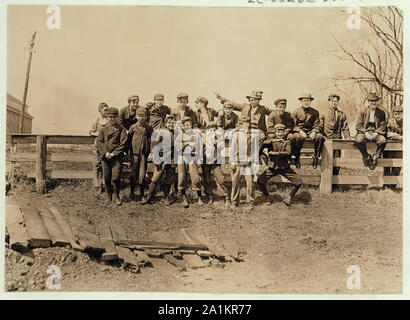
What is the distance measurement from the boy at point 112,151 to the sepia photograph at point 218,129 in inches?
1.2

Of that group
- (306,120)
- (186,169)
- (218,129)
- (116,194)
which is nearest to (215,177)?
(186,169)

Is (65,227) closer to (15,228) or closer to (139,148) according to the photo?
(15,228)

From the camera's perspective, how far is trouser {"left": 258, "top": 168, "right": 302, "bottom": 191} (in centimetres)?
838

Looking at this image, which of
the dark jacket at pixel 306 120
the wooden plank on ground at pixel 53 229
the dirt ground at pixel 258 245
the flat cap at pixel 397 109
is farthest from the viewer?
the dark jacket at pixel 306 120

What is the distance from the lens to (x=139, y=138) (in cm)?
840

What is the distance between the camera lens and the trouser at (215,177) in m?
8.43

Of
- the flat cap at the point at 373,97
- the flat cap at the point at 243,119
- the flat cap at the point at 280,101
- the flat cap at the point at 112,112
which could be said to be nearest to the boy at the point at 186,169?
the flat cap at the point at 243,119

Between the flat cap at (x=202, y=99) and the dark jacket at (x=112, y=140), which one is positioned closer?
the dark jacket at (x=112, y=140)

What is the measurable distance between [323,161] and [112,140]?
380 cm

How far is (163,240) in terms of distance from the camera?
795 centimetres

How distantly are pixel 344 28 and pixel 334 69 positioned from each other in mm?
732

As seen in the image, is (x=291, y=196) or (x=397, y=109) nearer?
(x=291, y=196)

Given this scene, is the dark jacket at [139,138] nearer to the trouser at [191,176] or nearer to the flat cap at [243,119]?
the trouser at [191,176]
